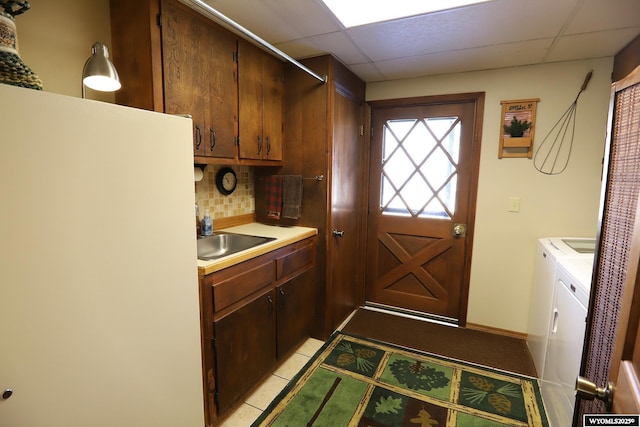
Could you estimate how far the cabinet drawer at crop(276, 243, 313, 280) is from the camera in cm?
205

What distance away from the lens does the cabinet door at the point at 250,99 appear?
199 cm

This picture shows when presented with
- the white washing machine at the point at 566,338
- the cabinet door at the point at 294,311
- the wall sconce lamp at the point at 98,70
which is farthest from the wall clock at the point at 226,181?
the white washing machine at the point at 566,338

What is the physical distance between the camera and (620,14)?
1629mm

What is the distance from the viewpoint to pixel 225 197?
7.82 feet

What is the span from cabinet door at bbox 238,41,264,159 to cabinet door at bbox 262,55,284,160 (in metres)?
0.06

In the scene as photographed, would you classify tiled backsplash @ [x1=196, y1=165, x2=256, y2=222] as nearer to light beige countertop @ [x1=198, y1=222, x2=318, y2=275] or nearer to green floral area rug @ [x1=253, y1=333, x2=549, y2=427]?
light beige countertop @ [x1=198, y1=222, x2=318, y2=275]

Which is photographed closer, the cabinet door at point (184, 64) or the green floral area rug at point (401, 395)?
the cabinet door at point (184, 64)

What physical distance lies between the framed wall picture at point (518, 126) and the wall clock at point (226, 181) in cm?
218

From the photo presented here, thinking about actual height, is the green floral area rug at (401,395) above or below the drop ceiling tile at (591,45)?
below

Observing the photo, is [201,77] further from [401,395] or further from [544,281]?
[544,281]

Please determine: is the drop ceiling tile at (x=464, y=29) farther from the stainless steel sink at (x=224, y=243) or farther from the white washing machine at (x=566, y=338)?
the stainless steel sink at (x=224, y=243)

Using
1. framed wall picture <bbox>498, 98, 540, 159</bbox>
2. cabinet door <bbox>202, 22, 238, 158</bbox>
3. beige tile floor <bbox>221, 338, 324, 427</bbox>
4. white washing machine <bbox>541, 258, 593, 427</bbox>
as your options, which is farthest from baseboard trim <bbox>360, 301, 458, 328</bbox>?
cabinet door <bbox>202, 22, 238, 158</bbox>

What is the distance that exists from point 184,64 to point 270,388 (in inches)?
76.7

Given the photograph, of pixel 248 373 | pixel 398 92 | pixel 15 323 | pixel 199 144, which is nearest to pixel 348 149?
pixel 398 92
